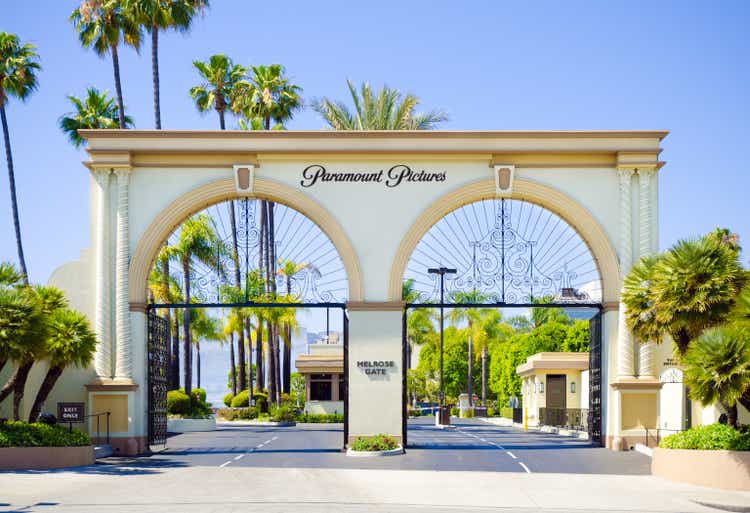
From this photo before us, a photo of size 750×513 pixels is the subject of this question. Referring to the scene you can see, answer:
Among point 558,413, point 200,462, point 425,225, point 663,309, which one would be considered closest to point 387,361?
point 425,225

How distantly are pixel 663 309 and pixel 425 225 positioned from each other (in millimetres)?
8069

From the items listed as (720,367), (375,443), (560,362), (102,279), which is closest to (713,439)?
(720,367)

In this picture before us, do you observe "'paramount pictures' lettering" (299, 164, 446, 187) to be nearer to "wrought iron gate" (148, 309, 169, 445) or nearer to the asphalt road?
"wrought iron gate" (148, 309, 169, 445)

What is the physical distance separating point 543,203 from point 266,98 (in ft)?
85.8

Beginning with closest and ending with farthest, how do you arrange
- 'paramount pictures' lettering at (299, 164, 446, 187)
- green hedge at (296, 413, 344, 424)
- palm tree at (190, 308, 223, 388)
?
'paramount pictures' lettering at (299, 164, 446, 187) → green hedge at (296, 413, 344, 424) → palm tree at (190, 308, 223, 388)

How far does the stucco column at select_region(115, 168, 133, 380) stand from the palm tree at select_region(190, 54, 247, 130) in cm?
2450

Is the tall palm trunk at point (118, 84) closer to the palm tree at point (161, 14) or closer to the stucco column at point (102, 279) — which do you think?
the palm tree at point (161, 14)

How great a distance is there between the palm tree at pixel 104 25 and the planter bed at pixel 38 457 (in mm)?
22568

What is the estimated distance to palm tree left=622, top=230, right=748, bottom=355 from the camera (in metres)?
24.5

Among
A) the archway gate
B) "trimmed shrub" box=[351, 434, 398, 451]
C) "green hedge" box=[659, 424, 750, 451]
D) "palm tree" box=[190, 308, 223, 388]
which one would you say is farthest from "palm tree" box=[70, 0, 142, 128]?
"palm tree" box=[190, 308, 223, 388]

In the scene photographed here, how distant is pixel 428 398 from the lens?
111562 mm

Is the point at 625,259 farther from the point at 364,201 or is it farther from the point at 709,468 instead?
the point at 709,468

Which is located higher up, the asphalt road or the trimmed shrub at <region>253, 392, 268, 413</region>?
the asphalt road

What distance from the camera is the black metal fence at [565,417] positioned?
43750 millimetres
